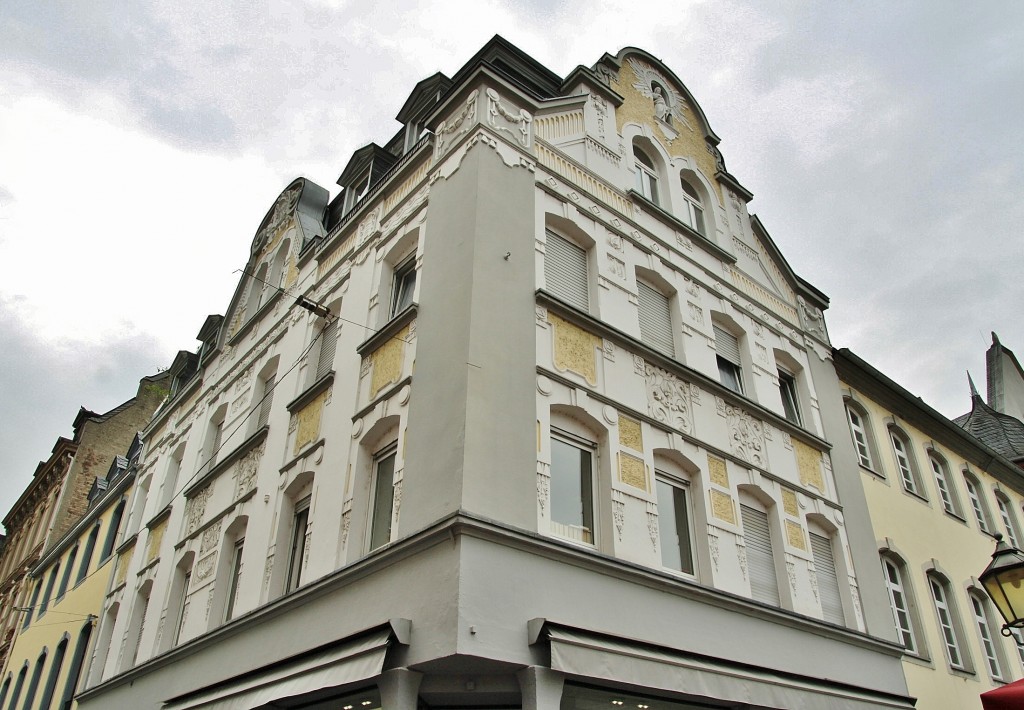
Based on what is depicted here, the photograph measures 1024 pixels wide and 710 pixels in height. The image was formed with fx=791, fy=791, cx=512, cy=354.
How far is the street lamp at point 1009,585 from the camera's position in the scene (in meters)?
7.29

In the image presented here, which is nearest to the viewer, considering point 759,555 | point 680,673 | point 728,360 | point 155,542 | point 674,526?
point 680,673

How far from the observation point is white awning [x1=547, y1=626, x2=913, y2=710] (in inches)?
302

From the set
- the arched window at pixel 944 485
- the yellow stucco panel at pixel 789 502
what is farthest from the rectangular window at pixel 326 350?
the arched window at pixel 944 485

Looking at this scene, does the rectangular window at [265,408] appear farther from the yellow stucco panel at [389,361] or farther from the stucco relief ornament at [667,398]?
the stucco relief ornament at [667,398]

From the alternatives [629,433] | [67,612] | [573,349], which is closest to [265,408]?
[573,349]

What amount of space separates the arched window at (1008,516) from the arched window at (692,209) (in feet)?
38.2

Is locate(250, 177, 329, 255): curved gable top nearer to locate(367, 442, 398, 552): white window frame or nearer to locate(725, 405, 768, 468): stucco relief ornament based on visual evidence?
locate(367, 442, 398, 552): white window frame

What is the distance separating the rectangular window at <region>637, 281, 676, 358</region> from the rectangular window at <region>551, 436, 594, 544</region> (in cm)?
273

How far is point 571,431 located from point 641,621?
2.38m

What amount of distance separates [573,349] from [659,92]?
324 inches

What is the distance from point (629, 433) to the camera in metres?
10.4

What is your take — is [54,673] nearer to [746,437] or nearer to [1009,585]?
[746,437]

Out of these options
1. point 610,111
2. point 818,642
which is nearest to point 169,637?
point 818,642

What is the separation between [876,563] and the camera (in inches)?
525
